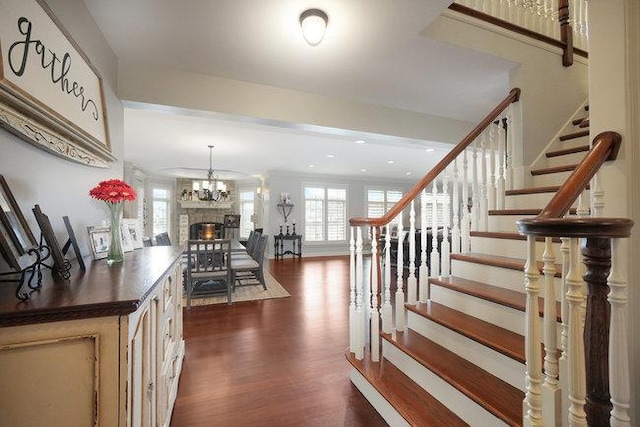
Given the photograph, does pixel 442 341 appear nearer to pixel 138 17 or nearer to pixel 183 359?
pixel 183 359

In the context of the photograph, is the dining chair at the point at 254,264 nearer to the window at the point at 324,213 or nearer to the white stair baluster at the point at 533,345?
the white stair baluster at the point at 533,345

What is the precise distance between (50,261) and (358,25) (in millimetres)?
2185

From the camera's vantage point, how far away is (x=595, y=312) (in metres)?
0.88

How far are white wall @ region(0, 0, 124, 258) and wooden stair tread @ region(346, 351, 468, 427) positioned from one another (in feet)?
6.41

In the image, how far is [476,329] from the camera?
169 cm

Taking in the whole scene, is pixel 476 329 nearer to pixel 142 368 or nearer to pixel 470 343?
pixel 470 343

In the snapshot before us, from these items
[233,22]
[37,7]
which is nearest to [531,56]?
[233,22]

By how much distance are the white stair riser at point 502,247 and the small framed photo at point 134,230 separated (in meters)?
2.85

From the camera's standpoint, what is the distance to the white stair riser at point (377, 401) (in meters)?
1.55

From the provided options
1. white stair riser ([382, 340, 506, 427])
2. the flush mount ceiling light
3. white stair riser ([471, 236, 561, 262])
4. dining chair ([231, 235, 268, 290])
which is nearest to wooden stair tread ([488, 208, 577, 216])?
white stair riser ([471, 236, 561, 262])

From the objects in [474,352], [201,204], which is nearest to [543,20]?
[474,352]

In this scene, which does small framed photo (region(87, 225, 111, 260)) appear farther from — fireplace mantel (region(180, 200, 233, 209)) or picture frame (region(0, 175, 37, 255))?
fireplace mantel (region(180, 200, 233, 209))

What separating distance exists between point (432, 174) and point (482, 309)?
3.55 ft

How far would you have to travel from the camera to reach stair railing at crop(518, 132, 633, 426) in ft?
2.62
